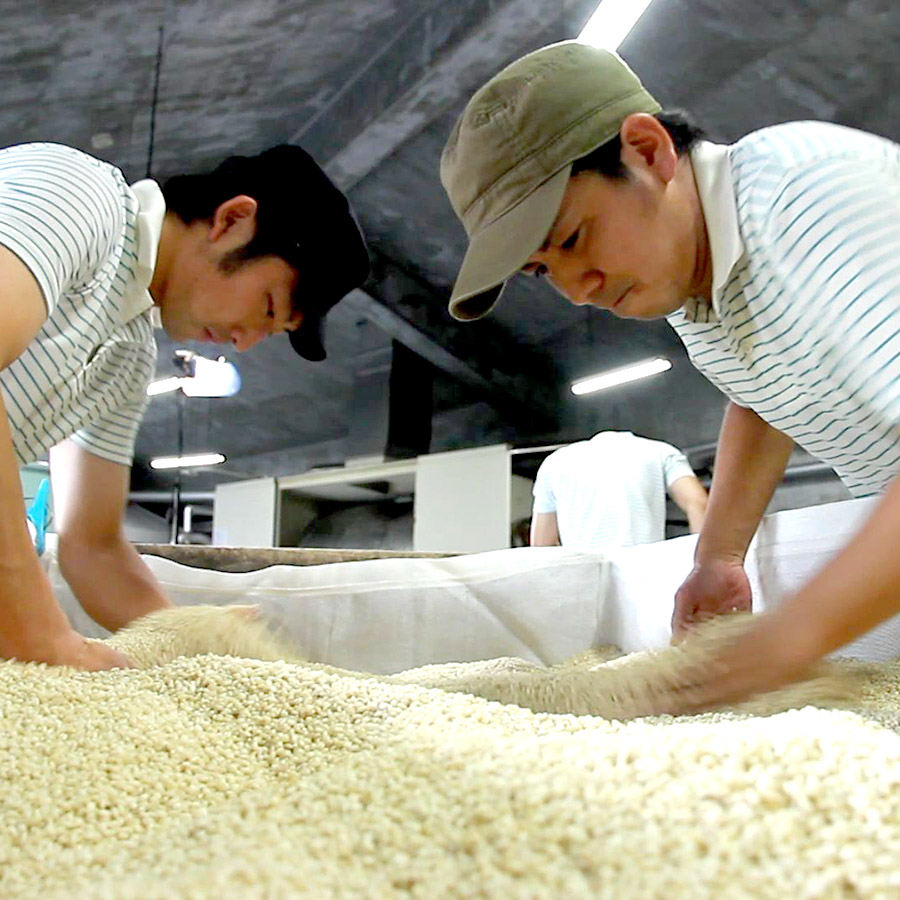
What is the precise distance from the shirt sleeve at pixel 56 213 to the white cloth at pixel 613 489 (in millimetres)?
1721

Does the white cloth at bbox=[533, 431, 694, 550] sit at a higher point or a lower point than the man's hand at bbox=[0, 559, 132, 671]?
lower

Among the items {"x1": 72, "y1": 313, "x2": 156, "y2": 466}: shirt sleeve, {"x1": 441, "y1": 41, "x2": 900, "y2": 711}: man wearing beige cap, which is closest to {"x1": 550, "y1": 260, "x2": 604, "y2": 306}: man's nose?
{"x1": 441, "y1": 41, "x2": 900, "y2": 711}: man wearing beige cap

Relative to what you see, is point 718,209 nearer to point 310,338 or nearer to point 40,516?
point 310,338

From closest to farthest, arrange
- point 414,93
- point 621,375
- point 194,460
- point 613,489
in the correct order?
1. point 613,489
2. point 414,93
3. point 621,375
4. point 194,460

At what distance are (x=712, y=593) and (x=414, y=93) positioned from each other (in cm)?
299

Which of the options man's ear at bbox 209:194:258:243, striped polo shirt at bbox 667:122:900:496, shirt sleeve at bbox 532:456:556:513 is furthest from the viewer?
shirt sleeve at bbox 532:456:556:513

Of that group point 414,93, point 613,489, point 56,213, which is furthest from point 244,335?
point 414,93

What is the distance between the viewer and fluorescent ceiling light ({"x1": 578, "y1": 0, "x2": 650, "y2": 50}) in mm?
2234

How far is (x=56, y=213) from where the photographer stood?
79 centimetres

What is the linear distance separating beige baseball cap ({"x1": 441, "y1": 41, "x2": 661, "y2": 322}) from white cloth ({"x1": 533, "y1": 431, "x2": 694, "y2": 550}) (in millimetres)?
1582

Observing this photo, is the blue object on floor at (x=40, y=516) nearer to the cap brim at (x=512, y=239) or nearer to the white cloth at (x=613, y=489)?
the cap brim at (x=512, y=239)

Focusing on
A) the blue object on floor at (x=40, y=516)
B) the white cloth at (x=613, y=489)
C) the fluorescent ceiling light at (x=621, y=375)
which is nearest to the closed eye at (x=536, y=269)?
the blue object on floor at (x=40, y=516)

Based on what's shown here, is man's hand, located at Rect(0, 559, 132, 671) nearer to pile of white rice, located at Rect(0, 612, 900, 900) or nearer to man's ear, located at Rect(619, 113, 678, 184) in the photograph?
pile of white rice, located at Rect(0, 612, 900, 900)

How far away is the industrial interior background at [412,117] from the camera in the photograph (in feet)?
9.96
